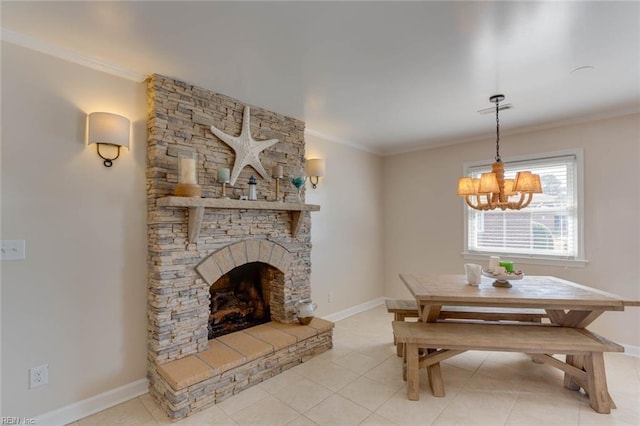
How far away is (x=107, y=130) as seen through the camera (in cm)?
203

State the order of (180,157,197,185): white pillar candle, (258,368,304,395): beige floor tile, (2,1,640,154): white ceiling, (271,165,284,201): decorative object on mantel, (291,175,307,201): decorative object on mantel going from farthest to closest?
(291,175,307,201): decorative object on mantel, (271,165,284,201): decorative object on mantel, (258,368,304,395): beige floor tile, (180,157,197,185): white pillar candle, (2,1,640,154): white ceiling

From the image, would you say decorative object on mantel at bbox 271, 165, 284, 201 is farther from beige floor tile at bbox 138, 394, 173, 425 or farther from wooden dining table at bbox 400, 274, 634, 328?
beige floor tile at bbox 138, 394, 173, 425

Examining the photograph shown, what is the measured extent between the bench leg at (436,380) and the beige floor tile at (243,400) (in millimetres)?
1319

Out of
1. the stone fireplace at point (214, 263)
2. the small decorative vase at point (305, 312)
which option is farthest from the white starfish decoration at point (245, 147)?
the small decorative vase at point (305, 312)

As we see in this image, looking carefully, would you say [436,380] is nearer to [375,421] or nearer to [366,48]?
[375,421]

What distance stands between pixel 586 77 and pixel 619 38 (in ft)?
1.86

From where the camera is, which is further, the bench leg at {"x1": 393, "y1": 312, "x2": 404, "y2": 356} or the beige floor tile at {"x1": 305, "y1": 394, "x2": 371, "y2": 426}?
the bench leg at {"x1": 393, "y1": 312, "x2": 404, "y2": 356}

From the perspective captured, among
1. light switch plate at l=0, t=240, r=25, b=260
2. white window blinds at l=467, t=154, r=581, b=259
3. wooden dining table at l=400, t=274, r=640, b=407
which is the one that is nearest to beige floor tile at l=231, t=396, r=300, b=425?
wooden dining table at l=400, t=274, r=640, b=407

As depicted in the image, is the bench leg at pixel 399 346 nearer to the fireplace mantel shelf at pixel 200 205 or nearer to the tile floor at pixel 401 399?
the tile floor at pixel 401 399

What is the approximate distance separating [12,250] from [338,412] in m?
2.38

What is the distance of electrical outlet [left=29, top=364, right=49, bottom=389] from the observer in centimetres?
186

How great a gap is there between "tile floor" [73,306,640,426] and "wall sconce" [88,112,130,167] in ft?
6.27

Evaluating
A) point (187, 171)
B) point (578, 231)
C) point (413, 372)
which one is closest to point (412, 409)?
point (413, 372)

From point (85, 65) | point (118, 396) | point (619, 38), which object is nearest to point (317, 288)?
point (118, 396)
